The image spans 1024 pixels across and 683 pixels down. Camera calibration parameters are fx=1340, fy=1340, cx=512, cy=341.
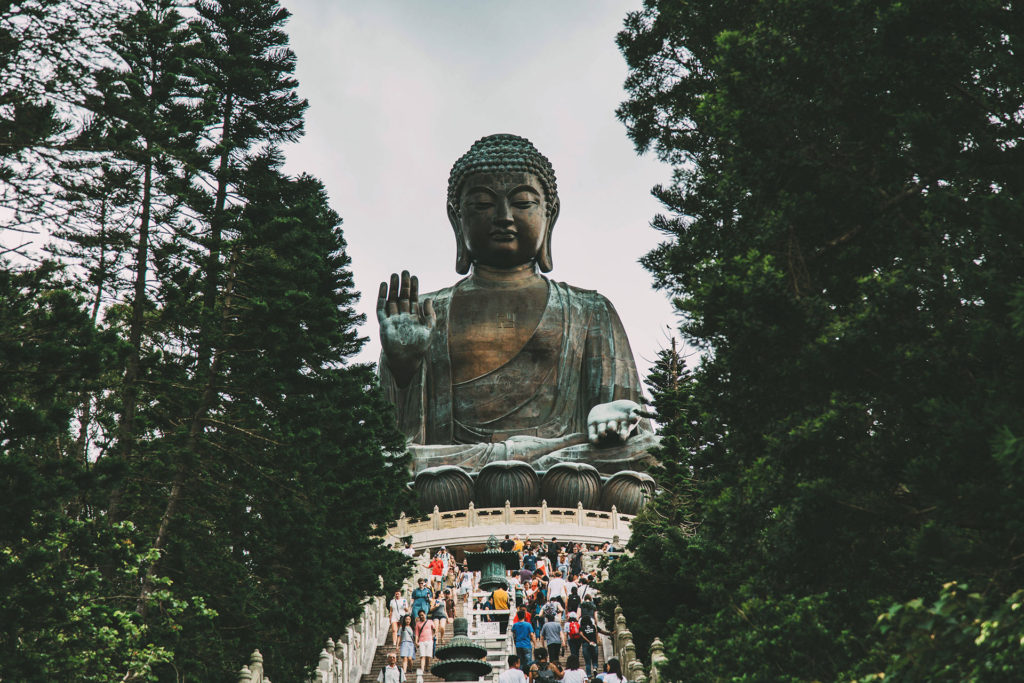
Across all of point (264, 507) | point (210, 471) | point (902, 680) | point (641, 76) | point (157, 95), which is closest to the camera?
point (902, 680)

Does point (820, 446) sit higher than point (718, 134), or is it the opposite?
point (718, 134)

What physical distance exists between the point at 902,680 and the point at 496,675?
8228 millimetres

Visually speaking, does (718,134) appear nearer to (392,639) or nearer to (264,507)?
(264,507)

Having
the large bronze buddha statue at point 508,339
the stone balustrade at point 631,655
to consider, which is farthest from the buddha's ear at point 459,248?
the stone balustrade at point 631,655

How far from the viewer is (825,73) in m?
8.78

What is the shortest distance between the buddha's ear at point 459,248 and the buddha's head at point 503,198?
9.6 inches

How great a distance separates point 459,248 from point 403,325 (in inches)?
198

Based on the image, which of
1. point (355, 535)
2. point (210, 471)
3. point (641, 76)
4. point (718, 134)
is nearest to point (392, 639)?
point (355, 535)

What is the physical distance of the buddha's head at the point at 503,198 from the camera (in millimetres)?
31609

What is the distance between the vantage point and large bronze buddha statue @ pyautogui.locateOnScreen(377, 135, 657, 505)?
31.4 meters

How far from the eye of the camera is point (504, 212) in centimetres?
3142

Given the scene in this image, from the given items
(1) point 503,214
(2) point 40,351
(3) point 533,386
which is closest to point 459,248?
(1) point 503,214

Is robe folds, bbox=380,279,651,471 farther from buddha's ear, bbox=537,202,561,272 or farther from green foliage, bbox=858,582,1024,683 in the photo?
green foliage, bbox=858,582,1024,683

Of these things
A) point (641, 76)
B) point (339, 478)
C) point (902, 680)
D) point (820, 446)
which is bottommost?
point (902, 680)
